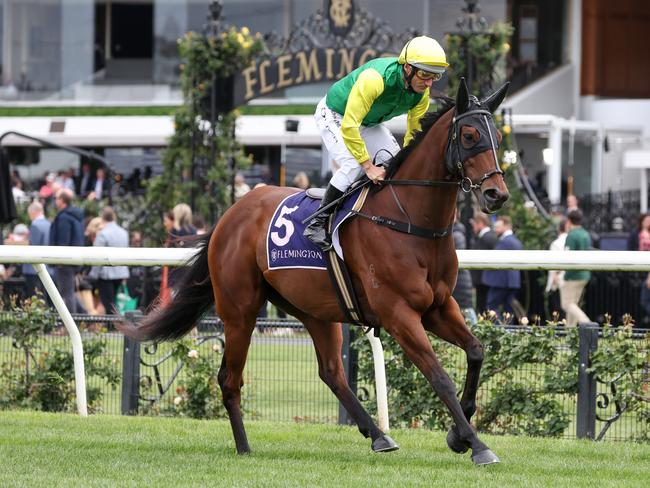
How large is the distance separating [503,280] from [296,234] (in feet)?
22.6

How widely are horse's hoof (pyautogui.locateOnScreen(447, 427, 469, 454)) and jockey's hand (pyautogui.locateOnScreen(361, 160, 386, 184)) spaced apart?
1.27 meters

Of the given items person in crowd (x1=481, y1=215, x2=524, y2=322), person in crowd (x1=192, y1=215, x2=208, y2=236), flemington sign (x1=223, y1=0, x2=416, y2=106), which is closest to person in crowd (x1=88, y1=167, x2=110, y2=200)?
flemington sign (x1=223, y1=0, x2=416, y2=106)

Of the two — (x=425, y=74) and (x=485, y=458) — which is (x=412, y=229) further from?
(x=485, y=458)

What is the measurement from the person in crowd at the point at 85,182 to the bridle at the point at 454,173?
17176mm

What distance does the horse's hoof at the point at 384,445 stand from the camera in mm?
6633

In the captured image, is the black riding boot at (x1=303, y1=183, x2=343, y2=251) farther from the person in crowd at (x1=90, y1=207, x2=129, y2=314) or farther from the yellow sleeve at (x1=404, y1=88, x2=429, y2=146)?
the person in crowd at (x1=90, y1=207, x2=129, y2=314)

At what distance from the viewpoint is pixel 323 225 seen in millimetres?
6742

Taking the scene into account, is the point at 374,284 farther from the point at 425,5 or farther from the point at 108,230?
the point at 425,5

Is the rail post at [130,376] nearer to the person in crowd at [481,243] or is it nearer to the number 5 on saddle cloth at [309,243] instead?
the number 5 on saddle cloth at [309,243]

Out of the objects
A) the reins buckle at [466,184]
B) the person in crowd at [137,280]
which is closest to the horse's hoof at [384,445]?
the reins buckle at [466,184]

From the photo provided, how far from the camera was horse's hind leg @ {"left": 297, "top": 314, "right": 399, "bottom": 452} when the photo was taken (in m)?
6.88

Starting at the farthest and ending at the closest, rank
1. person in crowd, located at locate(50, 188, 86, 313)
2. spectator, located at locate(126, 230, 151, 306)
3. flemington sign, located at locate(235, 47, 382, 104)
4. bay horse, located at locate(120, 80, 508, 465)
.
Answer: flemington sign, located at locate(235, 47, 382, 104), spectator, located at locate(126, 230, 151, 306), person in crowd, located at locate(50, 188, 86, 313), bay horse, located at locate(120, 80, 508, 465)

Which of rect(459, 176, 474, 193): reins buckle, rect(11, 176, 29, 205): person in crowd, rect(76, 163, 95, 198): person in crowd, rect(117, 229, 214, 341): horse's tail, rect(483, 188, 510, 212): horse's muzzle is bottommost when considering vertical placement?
rect(76, 163, 95, 198): person in crowd

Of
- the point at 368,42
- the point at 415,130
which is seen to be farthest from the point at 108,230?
the point at 415,130
